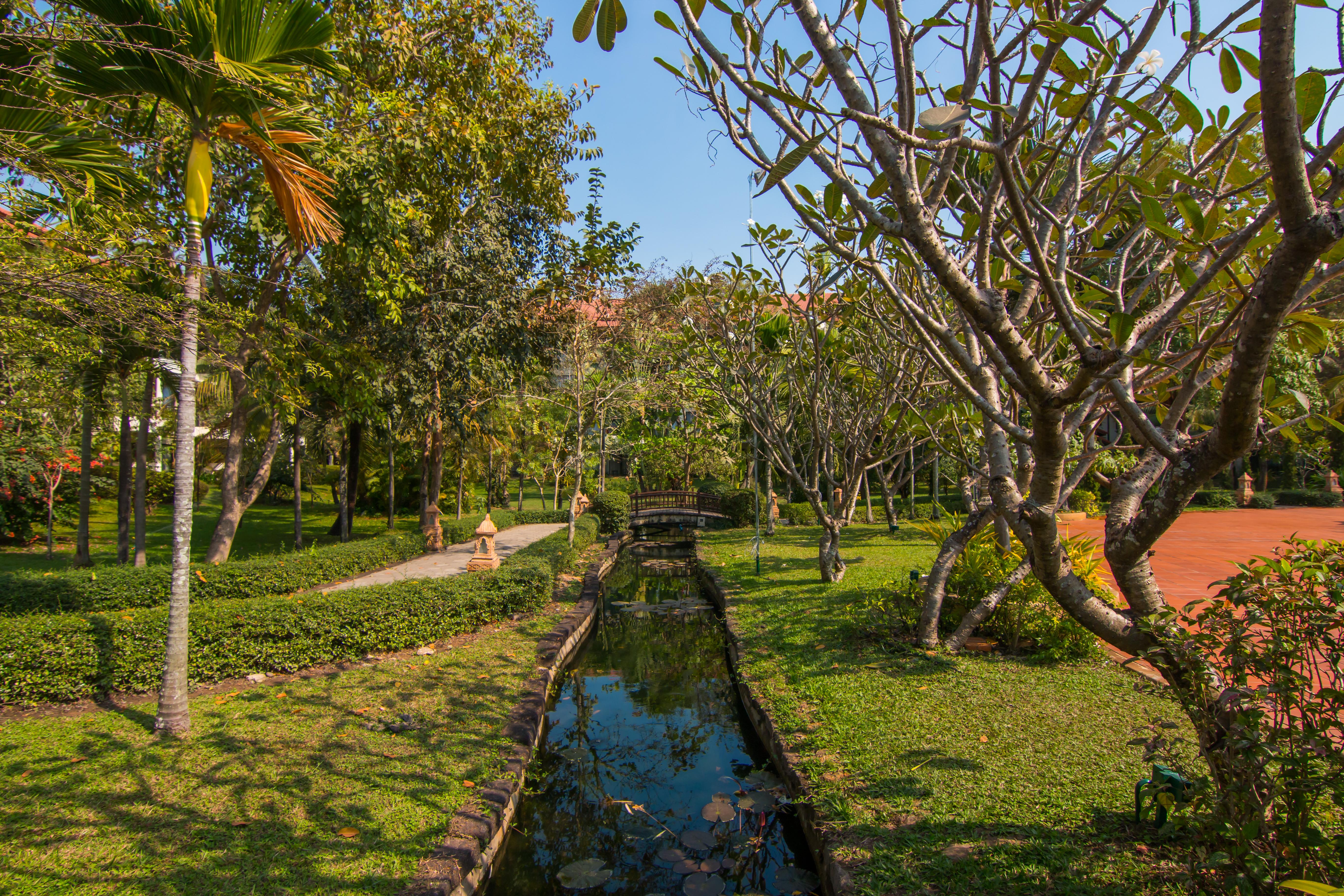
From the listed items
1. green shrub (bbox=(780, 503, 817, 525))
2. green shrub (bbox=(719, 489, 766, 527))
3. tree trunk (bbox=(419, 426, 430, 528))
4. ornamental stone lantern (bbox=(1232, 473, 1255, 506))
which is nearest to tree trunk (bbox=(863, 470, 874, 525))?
green shrub (bbox=(780, 503, 817, 525))

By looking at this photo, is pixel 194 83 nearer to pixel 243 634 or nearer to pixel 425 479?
pixel 243 634

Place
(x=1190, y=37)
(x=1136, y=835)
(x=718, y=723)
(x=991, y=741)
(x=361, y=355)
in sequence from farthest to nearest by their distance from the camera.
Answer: (x=361, y=355) → (x=718, y=723) → (x=991, y=741) → (x=1136, y=835) → (x=1190, y=37)

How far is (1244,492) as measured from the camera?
2102cm

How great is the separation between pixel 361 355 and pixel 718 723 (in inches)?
292

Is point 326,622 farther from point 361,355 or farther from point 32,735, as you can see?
point 361,355

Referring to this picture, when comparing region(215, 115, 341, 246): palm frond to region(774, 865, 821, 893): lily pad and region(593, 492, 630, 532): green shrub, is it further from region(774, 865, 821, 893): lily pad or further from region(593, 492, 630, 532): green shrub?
region(593, 492, 630, 532): green shrub

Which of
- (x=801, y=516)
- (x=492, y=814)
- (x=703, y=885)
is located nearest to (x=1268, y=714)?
(x=703, y=885)

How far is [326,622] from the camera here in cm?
624

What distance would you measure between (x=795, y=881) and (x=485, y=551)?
731cm

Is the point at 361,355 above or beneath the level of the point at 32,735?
above

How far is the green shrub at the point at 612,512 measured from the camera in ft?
60.7

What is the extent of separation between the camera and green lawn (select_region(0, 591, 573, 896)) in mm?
3064

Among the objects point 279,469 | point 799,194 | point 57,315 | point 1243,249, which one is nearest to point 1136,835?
point 1243,249

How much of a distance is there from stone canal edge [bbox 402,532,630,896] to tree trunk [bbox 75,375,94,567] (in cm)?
716
